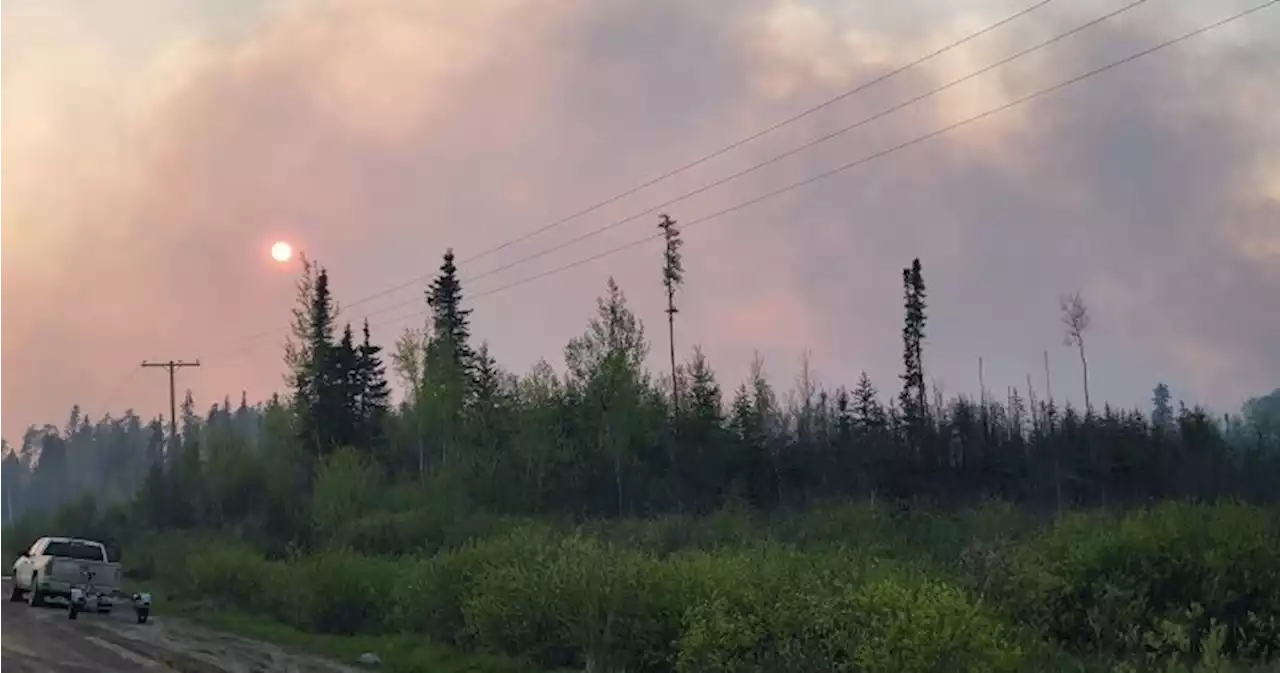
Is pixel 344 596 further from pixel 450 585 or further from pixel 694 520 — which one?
pixel 694 520

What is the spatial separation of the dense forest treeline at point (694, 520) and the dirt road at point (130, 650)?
3.30 m

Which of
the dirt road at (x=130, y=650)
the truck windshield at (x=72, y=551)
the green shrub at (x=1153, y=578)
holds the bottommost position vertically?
the dirt road at (x=130, y=650)

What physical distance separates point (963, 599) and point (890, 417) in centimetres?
5487

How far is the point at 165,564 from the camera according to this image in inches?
1981

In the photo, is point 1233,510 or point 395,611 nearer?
point 1233,510

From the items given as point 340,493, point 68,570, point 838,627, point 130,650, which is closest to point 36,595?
point 68,570

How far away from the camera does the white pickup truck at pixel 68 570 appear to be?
3434 centimetres

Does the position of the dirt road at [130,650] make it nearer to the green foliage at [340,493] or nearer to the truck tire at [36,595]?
the truck tire at [36,595]

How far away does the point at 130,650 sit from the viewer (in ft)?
74.9

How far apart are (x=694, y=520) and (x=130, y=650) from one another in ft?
85.1

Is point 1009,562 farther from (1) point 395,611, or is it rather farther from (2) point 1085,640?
(1) point 395,611

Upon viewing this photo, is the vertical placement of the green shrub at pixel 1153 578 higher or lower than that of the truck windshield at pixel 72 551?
lower

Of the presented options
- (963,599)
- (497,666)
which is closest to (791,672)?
(963,599)

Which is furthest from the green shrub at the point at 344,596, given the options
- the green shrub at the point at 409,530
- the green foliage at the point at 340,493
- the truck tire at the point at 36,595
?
the green foliage at the point at 340,493
